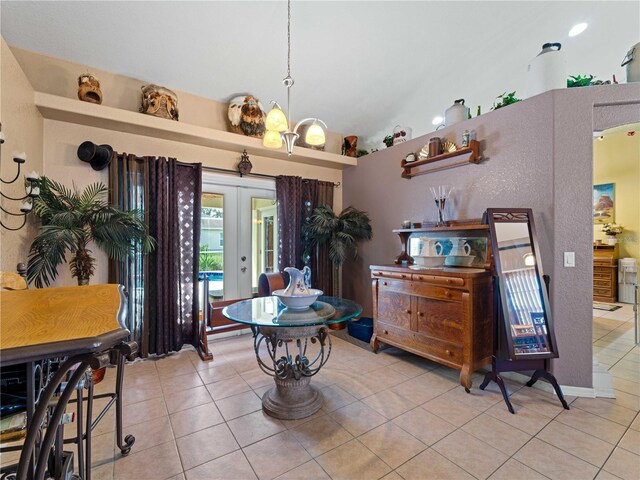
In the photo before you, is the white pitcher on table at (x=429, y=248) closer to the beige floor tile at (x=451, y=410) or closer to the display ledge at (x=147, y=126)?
the beige floor tile at (x=451, y=410)

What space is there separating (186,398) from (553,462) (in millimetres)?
2592

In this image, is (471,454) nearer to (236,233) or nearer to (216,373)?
(216,373)

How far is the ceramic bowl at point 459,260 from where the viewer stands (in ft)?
9.85

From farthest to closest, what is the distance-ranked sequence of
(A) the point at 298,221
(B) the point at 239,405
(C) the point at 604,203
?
(C) the point at 604,203 → (A) the point at 298,221 → (B) the point at 239,405

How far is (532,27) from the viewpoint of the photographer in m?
2.93

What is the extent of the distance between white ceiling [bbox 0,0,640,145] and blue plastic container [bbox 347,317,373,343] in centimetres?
314

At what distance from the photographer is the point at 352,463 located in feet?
5.51

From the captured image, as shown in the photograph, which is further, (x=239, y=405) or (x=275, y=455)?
(x=239, y=405)

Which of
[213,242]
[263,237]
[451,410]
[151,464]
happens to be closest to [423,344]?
[451,410]

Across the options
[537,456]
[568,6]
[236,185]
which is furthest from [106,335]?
[568,6]

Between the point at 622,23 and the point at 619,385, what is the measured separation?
3.47 m

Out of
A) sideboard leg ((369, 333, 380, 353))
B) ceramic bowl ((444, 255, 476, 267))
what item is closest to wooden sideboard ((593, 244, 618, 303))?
ceramic bowl ((444, 255, 476, 267))

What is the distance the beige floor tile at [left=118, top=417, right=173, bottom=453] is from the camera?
6.08 feet

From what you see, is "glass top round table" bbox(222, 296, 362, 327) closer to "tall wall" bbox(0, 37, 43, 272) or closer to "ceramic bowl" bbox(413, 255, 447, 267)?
"ceramic bowl" bbox(413, 255, 447, 267)
